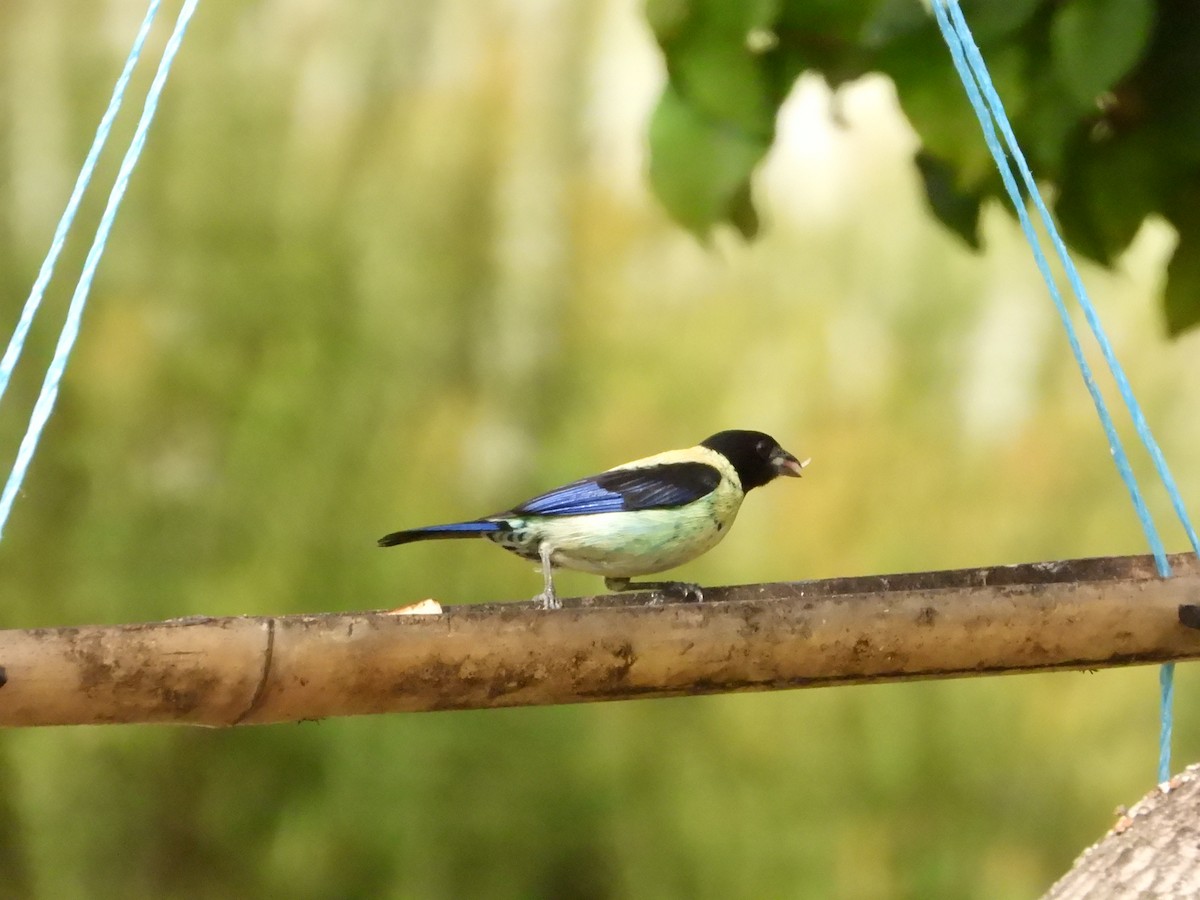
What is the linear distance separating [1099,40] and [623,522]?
553 millimetres

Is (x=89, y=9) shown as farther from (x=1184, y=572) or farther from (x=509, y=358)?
(x=1184, y=572)

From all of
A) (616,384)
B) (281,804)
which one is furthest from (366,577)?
(616,384)

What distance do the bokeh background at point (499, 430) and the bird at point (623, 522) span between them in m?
0.52

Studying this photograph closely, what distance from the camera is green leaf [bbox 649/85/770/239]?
1189 mm

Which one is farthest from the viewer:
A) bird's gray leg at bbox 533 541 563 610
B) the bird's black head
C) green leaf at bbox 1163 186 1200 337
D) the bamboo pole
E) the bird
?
green leaf at bbox 1163 186 1200 337

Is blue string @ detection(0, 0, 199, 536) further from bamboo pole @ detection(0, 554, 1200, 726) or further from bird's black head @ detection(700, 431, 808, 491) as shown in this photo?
bird's black head @ detection(700, 431, 808, 491)

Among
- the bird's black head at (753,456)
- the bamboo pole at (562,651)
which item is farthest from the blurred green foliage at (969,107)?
the bamboo pole at (562,651)

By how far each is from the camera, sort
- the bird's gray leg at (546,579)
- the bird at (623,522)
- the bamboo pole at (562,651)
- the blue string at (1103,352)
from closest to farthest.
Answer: the bamboo pole at (562,651) < the blue string at (1103,352) < the bird's gray leg at (546,579) < the bird at (623,522)

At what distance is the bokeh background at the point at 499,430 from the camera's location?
1520 mm

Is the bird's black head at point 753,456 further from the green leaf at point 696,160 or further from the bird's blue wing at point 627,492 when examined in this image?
the green leaf at point 696,160

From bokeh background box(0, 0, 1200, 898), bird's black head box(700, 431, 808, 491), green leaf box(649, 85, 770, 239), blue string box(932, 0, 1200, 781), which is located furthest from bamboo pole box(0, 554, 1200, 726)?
bokeh background box(0, 0, 1200, 898)

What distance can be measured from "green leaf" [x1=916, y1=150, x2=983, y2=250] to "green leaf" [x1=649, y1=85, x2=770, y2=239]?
24 cm

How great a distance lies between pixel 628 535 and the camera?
105 centimetres

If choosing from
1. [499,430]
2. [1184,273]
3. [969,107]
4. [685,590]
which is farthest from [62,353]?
[1184,273]
